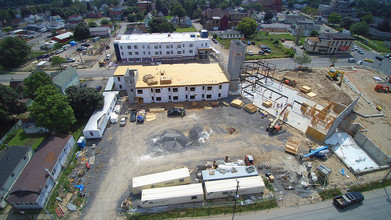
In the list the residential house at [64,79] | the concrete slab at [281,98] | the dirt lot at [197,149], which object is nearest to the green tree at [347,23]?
the dirt lot at [197,149]

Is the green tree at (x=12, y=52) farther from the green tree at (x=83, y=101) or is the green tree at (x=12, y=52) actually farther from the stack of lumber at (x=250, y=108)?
the stack of lumber at (x=250, y=108)

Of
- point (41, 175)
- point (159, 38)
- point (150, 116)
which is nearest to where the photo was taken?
point (41, 175)


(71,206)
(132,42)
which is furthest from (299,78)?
(71,206)

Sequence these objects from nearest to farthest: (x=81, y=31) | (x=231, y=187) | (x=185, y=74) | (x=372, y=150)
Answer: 1. (x=231, y=187)
2. (x=372, y=150)
3. (x=185, y=74)
4. (x=81, y=31)

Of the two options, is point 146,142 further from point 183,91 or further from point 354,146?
point 354,146

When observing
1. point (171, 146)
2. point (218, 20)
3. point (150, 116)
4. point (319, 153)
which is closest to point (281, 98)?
point (319, 153)

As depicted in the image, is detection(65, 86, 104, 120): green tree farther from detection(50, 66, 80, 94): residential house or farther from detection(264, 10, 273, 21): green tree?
detection(264, 10, 273, 21): green tree

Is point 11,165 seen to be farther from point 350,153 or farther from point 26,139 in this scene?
point 350,153
